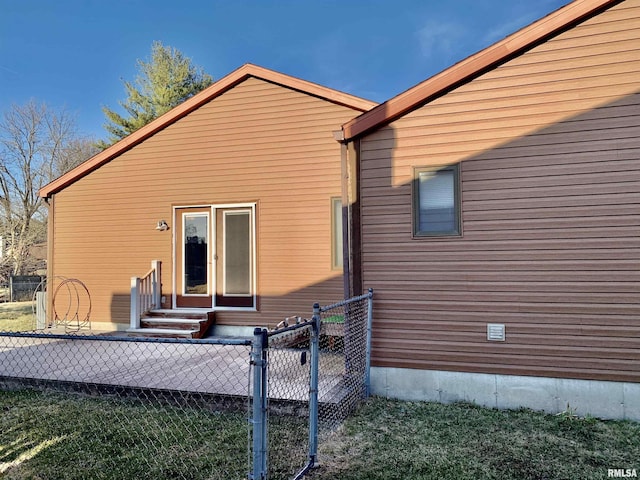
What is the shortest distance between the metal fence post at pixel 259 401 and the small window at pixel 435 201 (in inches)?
108

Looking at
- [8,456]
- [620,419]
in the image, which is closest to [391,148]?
[620,419]

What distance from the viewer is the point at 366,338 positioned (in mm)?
4574

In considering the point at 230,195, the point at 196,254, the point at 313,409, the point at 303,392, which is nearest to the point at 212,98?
the point at 230,195

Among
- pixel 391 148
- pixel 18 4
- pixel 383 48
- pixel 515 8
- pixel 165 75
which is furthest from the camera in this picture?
pixel 383 48

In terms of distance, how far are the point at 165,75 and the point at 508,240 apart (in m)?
22.8

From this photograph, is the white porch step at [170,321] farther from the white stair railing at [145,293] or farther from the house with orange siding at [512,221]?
the house with orange siding at [512,221]

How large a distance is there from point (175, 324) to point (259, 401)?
18.3 feet

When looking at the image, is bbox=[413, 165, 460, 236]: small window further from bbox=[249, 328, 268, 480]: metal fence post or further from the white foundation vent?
bbox=[249, 328, 268, 480]: metal fence post

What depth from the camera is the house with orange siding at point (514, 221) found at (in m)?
4.02

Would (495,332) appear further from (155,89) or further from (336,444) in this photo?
(155,89)

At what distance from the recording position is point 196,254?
7949 mm

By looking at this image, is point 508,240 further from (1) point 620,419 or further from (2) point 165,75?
(2) point 165,75

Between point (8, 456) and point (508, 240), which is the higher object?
point (508, 240)

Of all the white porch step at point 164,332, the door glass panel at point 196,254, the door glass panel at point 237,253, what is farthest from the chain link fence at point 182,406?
the door glass panel at point 196,254
